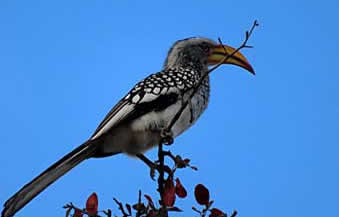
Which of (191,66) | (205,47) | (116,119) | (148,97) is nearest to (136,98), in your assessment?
(148,97)

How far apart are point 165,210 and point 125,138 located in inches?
60.8

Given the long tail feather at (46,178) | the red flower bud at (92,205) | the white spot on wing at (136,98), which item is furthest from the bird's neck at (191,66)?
the red flower bud at (92,205)

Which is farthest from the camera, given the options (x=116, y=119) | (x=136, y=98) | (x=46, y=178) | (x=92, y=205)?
(x=136, y=98)

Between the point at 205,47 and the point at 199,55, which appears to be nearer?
the point at 199,55

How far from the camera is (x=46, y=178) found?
137 inches

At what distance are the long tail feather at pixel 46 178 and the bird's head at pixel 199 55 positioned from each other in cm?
152

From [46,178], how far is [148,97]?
1063 mm

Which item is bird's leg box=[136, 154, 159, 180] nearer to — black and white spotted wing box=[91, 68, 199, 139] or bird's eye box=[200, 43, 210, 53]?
black and white spotted wing box=[91, 68, 199, 139]

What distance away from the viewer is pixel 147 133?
4098 millimetres

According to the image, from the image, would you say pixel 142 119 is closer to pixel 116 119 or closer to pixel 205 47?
pixel 116 119

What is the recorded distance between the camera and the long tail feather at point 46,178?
3110 millimetres

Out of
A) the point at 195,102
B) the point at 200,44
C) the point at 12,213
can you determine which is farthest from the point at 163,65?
the point at 12,213

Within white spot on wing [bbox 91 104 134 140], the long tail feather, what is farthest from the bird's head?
the long tail feather

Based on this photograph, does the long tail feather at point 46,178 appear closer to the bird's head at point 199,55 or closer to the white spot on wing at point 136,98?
the white spot on wing at point 136,98
